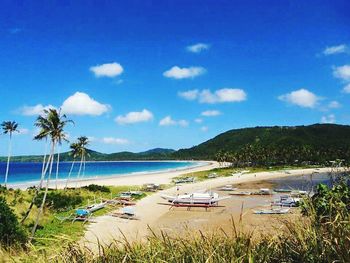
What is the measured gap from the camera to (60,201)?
1491 inches

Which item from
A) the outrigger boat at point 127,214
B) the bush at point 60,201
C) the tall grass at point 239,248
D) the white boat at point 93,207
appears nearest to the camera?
the tall grass at point 239,248

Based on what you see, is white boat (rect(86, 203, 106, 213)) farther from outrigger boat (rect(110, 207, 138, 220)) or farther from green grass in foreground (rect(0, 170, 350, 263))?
green grass in foreground (rect(0, 170, 350, 263))

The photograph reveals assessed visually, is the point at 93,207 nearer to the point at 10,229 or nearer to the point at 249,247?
the point at 10,229

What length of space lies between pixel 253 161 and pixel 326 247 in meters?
131

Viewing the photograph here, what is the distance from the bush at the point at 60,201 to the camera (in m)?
36.0

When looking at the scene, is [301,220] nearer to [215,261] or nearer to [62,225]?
[215,261]

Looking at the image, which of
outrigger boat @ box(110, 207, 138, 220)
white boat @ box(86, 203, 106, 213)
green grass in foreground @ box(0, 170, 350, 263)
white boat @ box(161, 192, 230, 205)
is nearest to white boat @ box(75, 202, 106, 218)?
white boat @ box(86, 203, 106, 213)

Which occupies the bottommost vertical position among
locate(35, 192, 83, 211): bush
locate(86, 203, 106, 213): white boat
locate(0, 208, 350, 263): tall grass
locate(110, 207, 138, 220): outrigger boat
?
locate(110, 207, 138, 220): outrigger boat

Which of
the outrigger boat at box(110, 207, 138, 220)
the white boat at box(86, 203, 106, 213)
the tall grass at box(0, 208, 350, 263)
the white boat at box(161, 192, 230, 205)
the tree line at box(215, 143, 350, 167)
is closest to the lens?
the tall grass at box(0, 208, 350, 263)

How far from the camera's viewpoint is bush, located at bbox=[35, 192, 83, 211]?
36.0 m

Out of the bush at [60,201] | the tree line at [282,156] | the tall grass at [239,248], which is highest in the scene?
the tree line at [282,156]

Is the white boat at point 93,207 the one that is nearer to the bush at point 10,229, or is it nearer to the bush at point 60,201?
the bush at point 60,201

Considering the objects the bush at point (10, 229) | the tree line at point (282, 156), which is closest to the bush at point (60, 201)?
the bush at point (10, 229)

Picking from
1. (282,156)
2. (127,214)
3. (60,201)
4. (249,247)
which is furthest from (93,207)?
(282,156)
